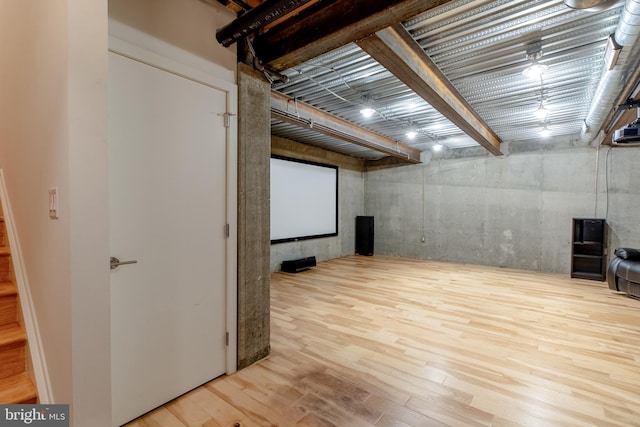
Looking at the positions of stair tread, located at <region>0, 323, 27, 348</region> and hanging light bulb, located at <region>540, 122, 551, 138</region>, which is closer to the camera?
stair tread, located at <region>0, 323, 27, 348</region>

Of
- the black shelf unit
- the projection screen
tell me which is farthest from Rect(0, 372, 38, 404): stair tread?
the black shelf unit

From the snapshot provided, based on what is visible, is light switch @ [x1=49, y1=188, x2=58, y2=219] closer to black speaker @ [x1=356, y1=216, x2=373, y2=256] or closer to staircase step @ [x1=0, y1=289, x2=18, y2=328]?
staircase step @ [x1=0, y1=289, x2=18, y2=328]

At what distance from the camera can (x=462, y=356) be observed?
103 inches

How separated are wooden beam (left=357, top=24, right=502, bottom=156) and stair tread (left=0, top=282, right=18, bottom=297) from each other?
265 cm

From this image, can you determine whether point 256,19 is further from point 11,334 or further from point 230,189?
point 11,334

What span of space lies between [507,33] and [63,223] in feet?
10.7

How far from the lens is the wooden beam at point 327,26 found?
66.1 inches

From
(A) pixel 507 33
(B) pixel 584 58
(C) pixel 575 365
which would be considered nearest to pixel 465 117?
(B) pixel 584 58

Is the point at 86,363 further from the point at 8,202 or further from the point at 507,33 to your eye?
the point at 507,33

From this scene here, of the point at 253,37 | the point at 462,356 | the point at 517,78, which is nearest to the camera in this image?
the point at 253,37

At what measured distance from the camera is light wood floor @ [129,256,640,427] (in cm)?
186

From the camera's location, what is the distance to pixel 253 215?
238cm

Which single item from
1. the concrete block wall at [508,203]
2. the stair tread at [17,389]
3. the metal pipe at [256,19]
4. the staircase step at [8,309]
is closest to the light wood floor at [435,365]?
the stair tread at [17,389]

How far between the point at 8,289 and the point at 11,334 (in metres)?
0.29
